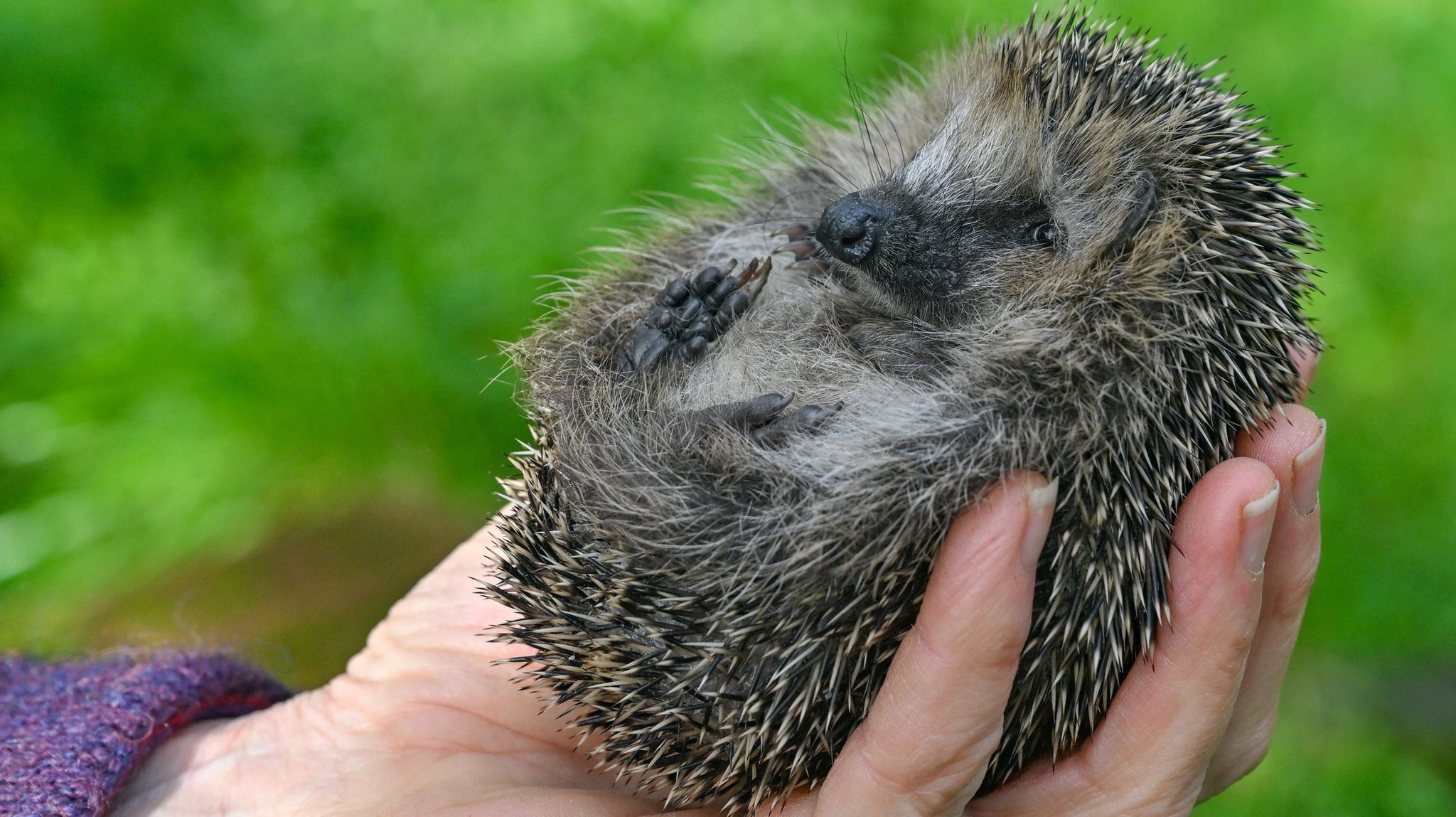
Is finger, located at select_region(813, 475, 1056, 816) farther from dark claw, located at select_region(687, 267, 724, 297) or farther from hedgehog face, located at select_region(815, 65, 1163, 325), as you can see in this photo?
dark claw, located at select_region(687, 267, 724, 297)

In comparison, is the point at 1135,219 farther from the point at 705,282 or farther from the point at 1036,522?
the point at 705,282

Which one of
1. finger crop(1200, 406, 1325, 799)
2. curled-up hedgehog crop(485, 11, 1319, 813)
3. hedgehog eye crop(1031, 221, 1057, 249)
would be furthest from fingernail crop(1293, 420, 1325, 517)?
hedgehog eye crop(1031, 221, 1057, 249)

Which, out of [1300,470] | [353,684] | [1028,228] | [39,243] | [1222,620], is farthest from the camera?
[39,243]

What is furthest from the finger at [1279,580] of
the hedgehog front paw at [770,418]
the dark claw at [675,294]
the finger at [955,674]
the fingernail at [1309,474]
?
the dark claw at [675,294]

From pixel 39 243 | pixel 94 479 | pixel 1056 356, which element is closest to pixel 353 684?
pixel 1056 356

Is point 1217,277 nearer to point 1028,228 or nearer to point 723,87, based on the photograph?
point 1028,228

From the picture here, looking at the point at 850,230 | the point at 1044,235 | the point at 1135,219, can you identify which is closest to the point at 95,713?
the point at 850,230

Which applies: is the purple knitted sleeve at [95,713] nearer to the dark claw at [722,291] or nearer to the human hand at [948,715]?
the human hand at [948,715]
